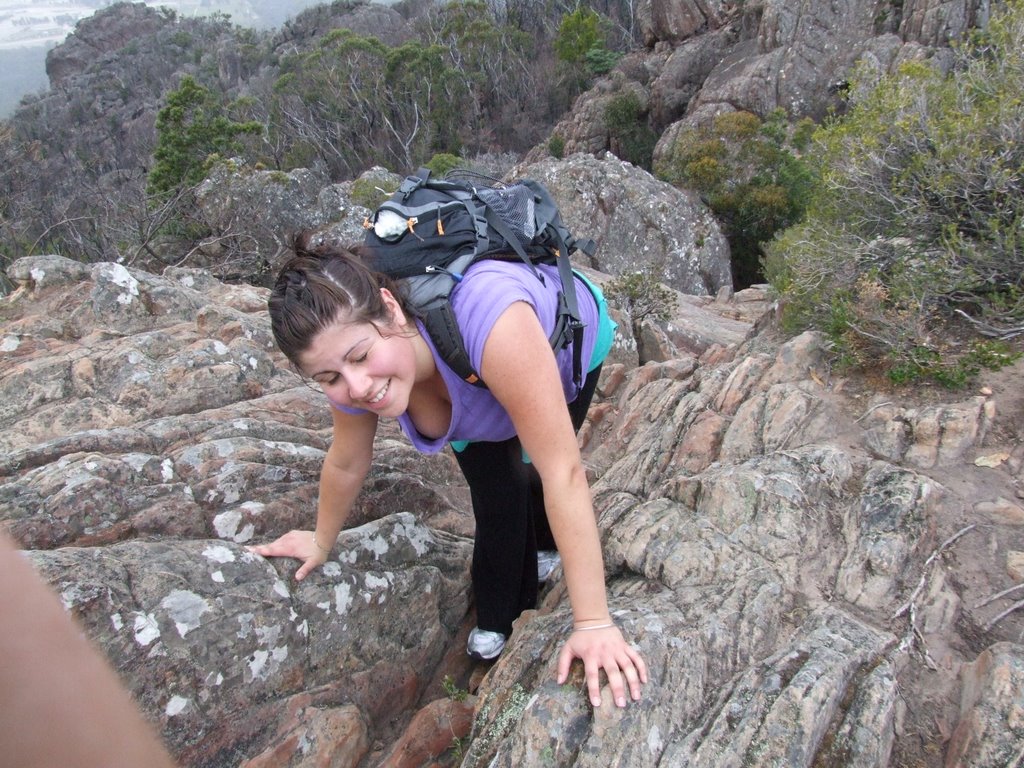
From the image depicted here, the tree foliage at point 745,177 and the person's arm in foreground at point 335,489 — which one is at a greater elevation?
the person's arm in foreground at point 335,489

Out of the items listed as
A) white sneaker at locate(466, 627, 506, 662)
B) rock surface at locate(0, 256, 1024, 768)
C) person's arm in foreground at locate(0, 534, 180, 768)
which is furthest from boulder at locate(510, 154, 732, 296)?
person's arm in foreground at locate(0, 534, 180, 768)

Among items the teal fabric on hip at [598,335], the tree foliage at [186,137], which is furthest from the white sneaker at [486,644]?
the tree foliage at [186,137]

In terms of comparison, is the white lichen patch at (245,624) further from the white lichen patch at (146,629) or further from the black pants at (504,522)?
the black pants at (504,522)

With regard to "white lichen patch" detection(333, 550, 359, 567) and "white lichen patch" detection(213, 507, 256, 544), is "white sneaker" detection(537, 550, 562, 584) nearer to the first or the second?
"white lichen patch" detection(333, 550, 359, 567)

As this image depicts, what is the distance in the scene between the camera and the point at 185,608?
2.67 metres

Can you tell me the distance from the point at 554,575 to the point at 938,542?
164 cm

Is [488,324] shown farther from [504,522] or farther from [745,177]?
[745,177]

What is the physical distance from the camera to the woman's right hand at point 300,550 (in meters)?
3.01

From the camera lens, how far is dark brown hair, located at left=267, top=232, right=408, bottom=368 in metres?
A: 2.09

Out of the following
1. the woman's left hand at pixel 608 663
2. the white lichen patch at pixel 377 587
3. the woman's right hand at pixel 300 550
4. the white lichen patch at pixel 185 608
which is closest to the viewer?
the woman's left hand at pixel 608 663

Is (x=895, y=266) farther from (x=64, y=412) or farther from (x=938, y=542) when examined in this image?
(x=64, y=412)

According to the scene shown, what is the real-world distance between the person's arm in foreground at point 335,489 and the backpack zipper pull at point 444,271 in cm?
65

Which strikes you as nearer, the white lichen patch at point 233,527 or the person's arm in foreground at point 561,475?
the person's arm in foreground at point 561,475

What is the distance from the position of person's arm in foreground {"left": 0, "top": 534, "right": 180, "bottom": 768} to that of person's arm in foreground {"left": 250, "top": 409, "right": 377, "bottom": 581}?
1636mm
